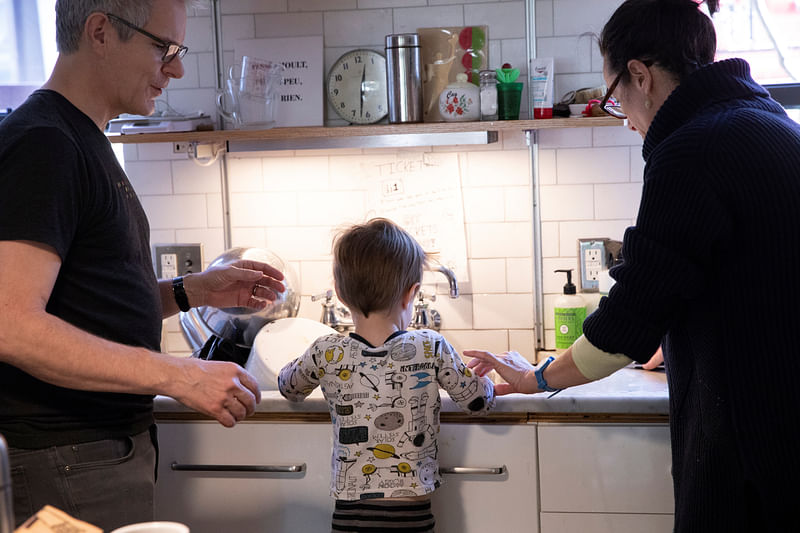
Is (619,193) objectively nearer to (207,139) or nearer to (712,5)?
(712,5)

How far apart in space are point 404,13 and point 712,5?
3.78ft

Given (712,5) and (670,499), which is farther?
(670,499)

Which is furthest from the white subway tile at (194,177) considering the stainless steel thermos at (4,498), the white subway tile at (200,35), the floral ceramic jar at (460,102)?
the stainless steel thermos at (4,498)

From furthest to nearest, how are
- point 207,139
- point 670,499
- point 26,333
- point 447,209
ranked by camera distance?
point 447,209, point 207,139, point 670,499, point 26,333

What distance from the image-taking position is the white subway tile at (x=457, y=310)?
270cm

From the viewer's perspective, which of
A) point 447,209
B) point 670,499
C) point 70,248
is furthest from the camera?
point 447,209

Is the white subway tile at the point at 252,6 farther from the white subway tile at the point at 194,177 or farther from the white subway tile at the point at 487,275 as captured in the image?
the white subway tile at the point at 487,275

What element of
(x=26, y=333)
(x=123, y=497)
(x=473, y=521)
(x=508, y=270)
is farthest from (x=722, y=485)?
(x=508, y=270)

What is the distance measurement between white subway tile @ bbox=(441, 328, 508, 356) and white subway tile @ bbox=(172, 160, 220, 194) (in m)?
0.84

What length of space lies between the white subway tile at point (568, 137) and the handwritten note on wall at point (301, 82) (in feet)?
2.22

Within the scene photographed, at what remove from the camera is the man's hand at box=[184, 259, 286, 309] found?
1983 mm

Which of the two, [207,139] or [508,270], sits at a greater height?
[207,139]

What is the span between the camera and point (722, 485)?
1463 millimetres

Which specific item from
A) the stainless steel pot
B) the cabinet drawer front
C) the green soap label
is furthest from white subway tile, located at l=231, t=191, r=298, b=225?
the cabinet drawer front
